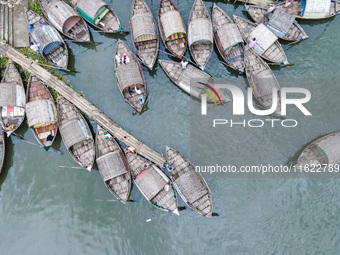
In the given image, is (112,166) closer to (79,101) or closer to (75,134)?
(75,134)

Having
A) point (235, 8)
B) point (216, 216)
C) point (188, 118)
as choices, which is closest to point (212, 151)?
point (188, 118)

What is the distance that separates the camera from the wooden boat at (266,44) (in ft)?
94.2

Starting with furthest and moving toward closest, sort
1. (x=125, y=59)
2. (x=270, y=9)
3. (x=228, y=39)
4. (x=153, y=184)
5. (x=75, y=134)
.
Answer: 1. (x=125, y=59)
2. (x=270, y=9)
3. (x=228, y=39)
4. (x=75, y=134)
5. (x=153, y=184)

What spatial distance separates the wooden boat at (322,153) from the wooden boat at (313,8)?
14117mm

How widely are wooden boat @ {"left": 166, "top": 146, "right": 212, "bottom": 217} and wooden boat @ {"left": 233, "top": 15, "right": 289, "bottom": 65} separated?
608 inches

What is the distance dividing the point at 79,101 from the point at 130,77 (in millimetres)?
6825

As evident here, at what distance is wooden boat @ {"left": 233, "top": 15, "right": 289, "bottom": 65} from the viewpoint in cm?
2870

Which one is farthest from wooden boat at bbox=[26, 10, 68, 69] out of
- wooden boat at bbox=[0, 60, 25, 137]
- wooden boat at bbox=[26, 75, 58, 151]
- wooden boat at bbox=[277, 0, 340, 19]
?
wooden boat at bbox=[277, 0, 340, 19]

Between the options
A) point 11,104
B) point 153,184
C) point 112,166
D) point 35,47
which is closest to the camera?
point 153,184

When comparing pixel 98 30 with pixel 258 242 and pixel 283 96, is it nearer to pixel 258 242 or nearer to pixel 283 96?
pixel 283 96

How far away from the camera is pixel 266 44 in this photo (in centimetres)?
2877

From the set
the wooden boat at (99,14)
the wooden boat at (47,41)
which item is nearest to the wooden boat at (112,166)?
the wooden boat at (47,41)

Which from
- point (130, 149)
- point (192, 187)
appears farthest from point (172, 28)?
point (192, 187)

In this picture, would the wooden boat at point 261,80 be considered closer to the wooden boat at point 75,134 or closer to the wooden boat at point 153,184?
the wooden boat at point 153,184
